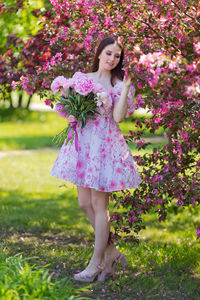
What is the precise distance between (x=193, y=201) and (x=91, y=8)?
1770 millimetres

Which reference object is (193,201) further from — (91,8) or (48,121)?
(48,121)

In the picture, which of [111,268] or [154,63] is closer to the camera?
[154,63]

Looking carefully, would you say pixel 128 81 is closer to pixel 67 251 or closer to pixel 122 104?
pixel 122 104

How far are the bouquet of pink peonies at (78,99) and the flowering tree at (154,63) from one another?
0.35m

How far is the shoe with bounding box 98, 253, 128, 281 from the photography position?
398cm

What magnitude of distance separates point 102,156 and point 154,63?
1.01 meters

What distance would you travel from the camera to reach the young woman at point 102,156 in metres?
3.76

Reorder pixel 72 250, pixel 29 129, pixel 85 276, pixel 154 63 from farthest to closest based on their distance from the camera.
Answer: pixel 29 129, pixel 72 250, pixel 85 276, pixel 154 63

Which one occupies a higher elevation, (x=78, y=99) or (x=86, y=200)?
(x=78, y=99)

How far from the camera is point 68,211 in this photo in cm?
662

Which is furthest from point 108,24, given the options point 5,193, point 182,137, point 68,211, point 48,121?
point 48,121

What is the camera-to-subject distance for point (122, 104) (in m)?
3.68

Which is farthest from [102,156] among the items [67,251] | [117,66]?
[67,251]

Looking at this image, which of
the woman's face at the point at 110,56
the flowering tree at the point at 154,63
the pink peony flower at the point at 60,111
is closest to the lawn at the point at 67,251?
the flowering tree at the point at 154,63
